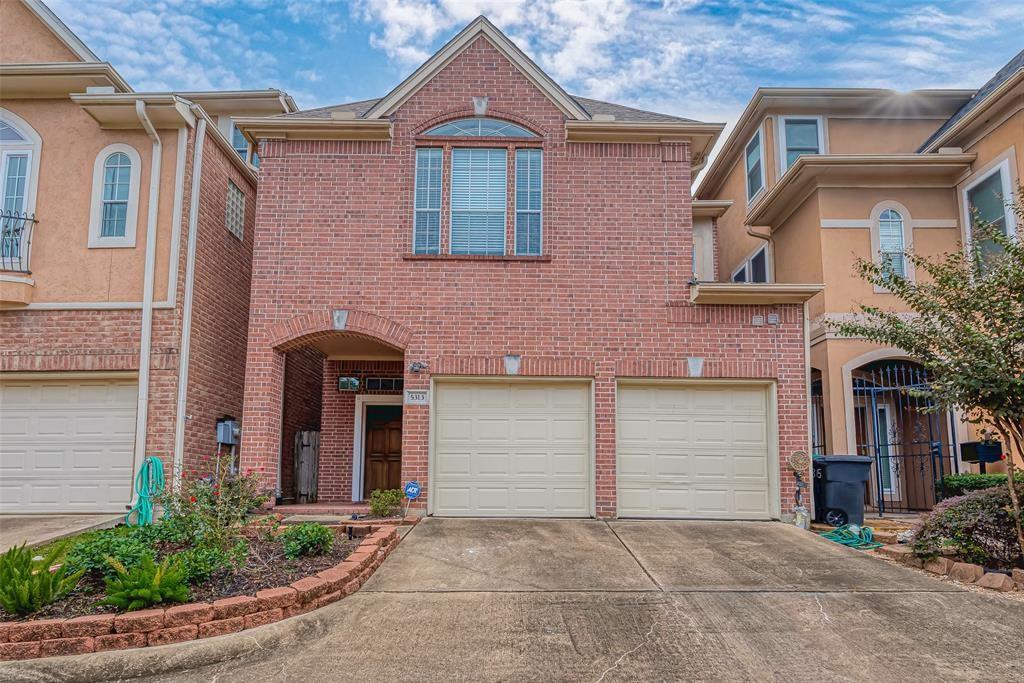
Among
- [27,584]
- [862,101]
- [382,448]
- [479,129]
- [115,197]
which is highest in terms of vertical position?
[862,101]

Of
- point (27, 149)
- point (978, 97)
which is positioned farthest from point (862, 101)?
point (27, 149)

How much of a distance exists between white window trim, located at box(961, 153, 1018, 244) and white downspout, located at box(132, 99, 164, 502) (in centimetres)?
1252

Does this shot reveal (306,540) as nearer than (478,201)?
Yes

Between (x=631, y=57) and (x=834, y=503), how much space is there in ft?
28.7

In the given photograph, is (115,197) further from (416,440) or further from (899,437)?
(899,437)

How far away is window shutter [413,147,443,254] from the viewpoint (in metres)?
11.0

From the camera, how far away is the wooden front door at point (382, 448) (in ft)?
42.7

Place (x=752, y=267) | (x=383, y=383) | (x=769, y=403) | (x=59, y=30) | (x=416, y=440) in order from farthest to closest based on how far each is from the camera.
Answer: (x=752, y=267) < (x=383, y=383) < (x=59, y=30) < (x=769, y=403) < (x=416, y=440)

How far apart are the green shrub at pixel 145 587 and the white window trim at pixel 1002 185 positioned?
11909 millimetres

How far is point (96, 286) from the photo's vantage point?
35.1 ft

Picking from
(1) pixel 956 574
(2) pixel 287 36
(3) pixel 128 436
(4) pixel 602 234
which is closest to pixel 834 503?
(1) pixel 956 574

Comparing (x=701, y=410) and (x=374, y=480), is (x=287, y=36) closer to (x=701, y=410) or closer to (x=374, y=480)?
(x=374, y=480)

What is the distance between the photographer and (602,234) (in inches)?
433

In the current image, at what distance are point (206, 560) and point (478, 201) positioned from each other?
6.86 metres
